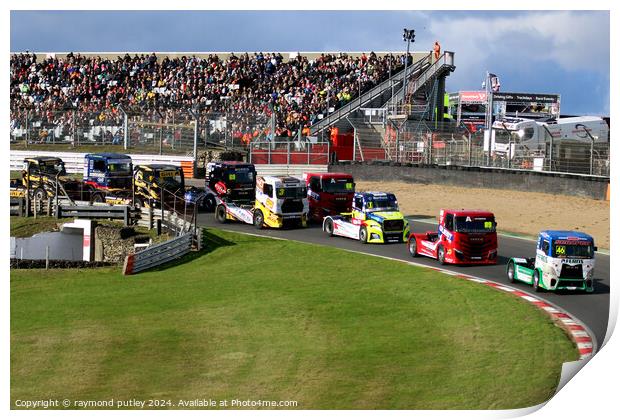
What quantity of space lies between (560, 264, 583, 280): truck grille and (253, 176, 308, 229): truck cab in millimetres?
12699

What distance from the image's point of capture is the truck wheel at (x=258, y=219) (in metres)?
36.1

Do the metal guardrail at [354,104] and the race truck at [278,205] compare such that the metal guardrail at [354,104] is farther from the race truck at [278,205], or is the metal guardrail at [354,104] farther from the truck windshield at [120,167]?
the race truck at [278,205]

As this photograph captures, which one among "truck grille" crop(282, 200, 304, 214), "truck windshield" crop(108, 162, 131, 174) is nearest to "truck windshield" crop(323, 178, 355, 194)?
"truck grille" crop(282, 200, 304, 214)

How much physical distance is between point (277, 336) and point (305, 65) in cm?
3755

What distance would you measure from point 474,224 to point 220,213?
12518 mm

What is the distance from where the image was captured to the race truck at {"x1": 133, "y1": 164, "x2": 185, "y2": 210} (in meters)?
37.1

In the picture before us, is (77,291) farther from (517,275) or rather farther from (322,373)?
(517,275)

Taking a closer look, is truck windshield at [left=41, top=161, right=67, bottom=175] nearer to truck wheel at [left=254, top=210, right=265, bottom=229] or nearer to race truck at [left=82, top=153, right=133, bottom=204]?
race truck at [left=82, top=153, right=133, bottom=204]

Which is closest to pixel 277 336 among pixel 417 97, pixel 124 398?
pixel 124 398

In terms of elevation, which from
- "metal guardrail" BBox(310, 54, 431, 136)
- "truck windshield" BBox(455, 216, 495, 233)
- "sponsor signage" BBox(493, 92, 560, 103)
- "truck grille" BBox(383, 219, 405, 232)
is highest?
"sponsor signage" BBox(493, 92, 560, 103)

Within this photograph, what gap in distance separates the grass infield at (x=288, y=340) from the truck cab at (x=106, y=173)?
10.9m

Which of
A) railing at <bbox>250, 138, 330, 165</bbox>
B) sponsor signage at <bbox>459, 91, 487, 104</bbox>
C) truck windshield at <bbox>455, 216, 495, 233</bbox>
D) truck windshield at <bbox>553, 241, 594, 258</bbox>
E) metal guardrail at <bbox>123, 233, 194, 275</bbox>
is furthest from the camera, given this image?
sponsor signage at <bbox>459, 91, 487, 104</bbox>

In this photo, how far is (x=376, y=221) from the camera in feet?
108

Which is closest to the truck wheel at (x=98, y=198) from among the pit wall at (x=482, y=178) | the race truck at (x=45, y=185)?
the race truck at (x=45, y=185)
